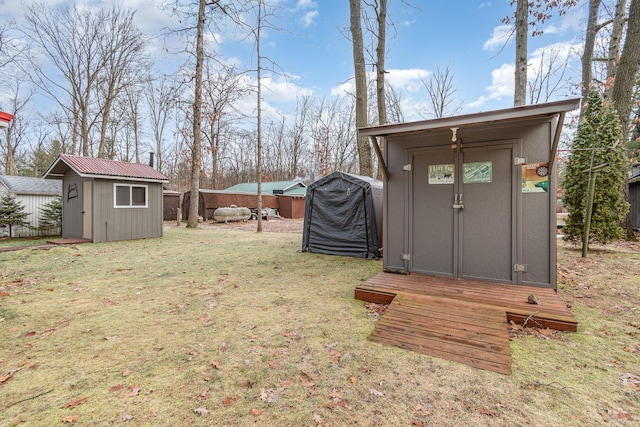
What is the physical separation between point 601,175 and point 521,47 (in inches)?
141

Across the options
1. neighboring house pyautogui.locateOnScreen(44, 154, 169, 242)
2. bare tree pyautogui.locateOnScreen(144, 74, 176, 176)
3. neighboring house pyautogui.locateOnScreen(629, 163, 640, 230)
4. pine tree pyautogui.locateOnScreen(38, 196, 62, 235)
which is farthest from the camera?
bare tree pyautogui.locateOnScreen(144, 74, 176, 176)

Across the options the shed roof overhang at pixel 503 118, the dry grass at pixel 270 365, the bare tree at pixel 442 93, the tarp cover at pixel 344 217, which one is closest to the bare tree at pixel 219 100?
the bare tree at pixel 442 93

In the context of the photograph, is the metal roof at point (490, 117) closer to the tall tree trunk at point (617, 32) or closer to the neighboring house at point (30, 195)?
the tall tree trunk at point (617, 32)

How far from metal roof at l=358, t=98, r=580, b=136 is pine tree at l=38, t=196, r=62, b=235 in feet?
41.7

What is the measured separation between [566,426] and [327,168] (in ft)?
81.9

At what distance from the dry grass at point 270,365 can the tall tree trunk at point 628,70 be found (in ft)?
19.7

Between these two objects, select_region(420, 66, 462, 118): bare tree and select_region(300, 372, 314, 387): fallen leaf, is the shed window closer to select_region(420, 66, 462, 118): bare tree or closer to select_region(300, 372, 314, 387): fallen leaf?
select_region(300, 372, 314, 387): fallen leaf

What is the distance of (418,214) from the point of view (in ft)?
15.0

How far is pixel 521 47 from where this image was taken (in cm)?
624

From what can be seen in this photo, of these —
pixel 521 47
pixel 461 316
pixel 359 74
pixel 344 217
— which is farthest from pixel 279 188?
pixel 461 316

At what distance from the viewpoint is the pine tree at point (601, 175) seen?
687cm

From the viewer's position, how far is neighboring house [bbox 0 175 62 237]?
10812 millimetres

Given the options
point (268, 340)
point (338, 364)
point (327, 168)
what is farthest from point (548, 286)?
point (327, 168)

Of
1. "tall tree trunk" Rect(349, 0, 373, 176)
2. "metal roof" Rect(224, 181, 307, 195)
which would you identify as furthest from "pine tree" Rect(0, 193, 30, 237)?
"metal roof" Rect(224, 181, 307, 195)
